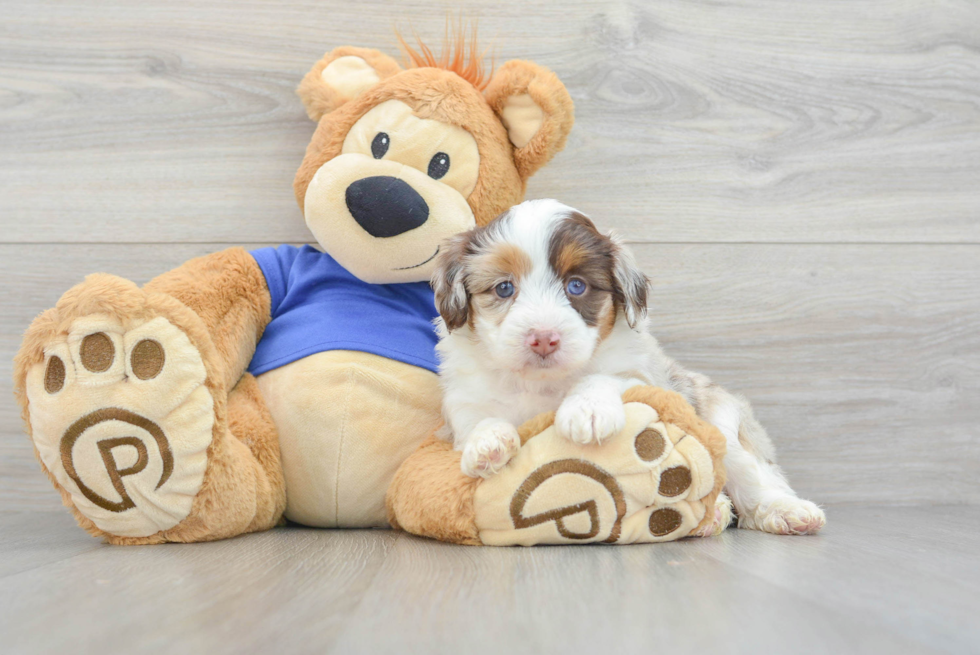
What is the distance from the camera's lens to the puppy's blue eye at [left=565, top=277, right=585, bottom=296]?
1523mm

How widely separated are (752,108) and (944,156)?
2.01 feet

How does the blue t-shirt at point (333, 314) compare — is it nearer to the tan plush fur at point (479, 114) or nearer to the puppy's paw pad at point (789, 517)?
the tan plush fur at point (479, 114)

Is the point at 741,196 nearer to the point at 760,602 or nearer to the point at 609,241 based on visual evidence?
the point at 609,241

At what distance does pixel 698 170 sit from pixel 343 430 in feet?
4.31

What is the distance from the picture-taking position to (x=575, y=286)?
1.53 meters

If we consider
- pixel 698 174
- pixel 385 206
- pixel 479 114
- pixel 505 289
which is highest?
pixel 479 114

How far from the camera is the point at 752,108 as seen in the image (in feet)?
7.20

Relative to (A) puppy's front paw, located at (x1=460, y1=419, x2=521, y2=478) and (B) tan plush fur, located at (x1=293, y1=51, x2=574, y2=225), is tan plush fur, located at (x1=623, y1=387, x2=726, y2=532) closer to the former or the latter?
(A) puppy's front paw, located at (x1=460, y1=419, x2=521, y2=478)

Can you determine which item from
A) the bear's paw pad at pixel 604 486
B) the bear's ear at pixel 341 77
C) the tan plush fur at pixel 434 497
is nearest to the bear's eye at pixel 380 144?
the bear's ear at pixel 341 77

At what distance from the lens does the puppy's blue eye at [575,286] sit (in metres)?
1.52

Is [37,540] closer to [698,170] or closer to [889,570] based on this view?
[889,570]

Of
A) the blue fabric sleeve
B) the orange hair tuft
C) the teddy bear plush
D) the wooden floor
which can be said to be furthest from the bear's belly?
the orange hair tuft

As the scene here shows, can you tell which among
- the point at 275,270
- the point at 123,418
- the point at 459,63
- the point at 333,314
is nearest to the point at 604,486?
→ the point at 333,314

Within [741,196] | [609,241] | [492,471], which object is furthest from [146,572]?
[741,196]
